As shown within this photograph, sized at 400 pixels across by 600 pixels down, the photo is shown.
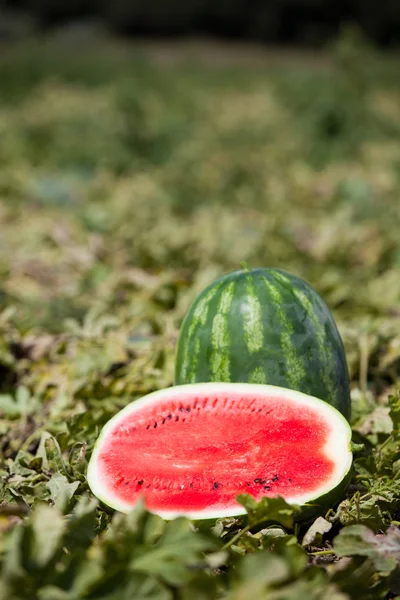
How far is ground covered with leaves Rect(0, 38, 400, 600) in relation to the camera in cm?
111

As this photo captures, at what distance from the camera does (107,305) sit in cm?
299

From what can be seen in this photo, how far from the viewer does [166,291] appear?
Answer: 3037 mm

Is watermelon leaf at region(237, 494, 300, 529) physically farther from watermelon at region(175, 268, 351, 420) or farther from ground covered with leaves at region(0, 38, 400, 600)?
watermelon at region(175, 268, 351, 420)

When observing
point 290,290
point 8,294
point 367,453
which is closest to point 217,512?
point 367,453

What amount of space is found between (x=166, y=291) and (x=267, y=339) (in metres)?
1.24

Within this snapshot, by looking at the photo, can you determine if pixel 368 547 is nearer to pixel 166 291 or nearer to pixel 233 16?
pixel 166 291

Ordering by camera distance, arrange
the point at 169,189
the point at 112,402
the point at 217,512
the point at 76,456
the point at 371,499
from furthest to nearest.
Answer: the point at 169,189 < the point at 112,402 < the point at 76,456 < the point at 371,499 < the point at 217,512

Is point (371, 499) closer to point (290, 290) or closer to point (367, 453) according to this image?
point (367, 453)

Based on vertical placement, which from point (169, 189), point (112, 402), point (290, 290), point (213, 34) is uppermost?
point (290, 290)

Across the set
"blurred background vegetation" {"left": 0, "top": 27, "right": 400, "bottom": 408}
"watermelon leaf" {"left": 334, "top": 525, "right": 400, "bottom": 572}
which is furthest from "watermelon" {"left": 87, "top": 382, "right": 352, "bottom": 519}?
"blurred background vegetation" {"left": 0, "top": 27, "right": 400, "bottom": 408}

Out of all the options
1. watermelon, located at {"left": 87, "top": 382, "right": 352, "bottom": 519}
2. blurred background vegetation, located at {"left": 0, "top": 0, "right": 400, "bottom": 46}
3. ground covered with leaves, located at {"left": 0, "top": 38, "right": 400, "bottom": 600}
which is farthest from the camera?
blurred background vegetation, located at {"left": 0, "top": 0, "right": 400, "bottom": 46}

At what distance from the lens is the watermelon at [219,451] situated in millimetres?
1448

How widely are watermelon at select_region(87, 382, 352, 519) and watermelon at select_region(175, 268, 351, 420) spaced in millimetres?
109

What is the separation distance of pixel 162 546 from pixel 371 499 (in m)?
0.63
